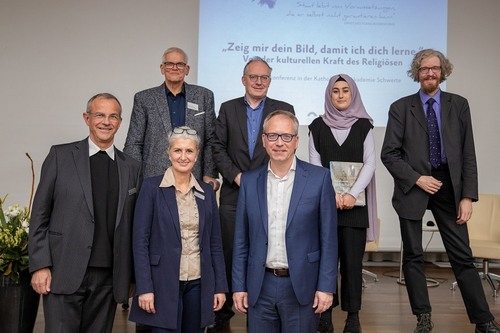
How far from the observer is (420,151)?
3.52m

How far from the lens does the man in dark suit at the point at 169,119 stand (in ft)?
11.3

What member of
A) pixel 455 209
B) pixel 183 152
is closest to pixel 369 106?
pixel 455 209

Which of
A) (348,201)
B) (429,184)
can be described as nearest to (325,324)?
(348,201)

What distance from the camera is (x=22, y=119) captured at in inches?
238

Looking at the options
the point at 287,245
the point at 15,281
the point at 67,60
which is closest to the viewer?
the point at 287,245

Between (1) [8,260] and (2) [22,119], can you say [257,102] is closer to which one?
(1) [8,260]

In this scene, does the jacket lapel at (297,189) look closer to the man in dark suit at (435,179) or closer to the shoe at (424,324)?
the man in dark suit at (435,179)

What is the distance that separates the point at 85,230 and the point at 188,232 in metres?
0.45

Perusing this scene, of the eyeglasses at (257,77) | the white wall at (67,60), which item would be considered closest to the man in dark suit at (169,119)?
the eyeglasses at (257,77)

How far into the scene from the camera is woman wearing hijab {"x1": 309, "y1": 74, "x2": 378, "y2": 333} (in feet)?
11.1

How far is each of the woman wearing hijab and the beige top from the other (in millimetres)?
1133

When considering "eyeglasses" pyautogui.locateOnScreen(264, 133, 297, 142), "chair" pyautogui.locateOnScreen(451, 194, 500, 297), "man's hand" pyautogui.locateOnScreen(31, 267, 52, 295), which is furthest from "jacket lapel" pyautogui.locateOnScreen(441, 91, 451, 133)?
"man's hand" pyautogui.locateOnScreen(31, 267, 52, 295)

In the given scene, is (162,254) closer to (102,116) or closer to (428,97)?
(102,116)

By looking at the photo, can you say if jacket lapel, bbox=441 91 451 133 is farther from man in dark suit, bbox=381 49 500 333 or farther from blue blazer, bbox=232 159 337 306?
blue blazer, bbox=232 159 337 306
